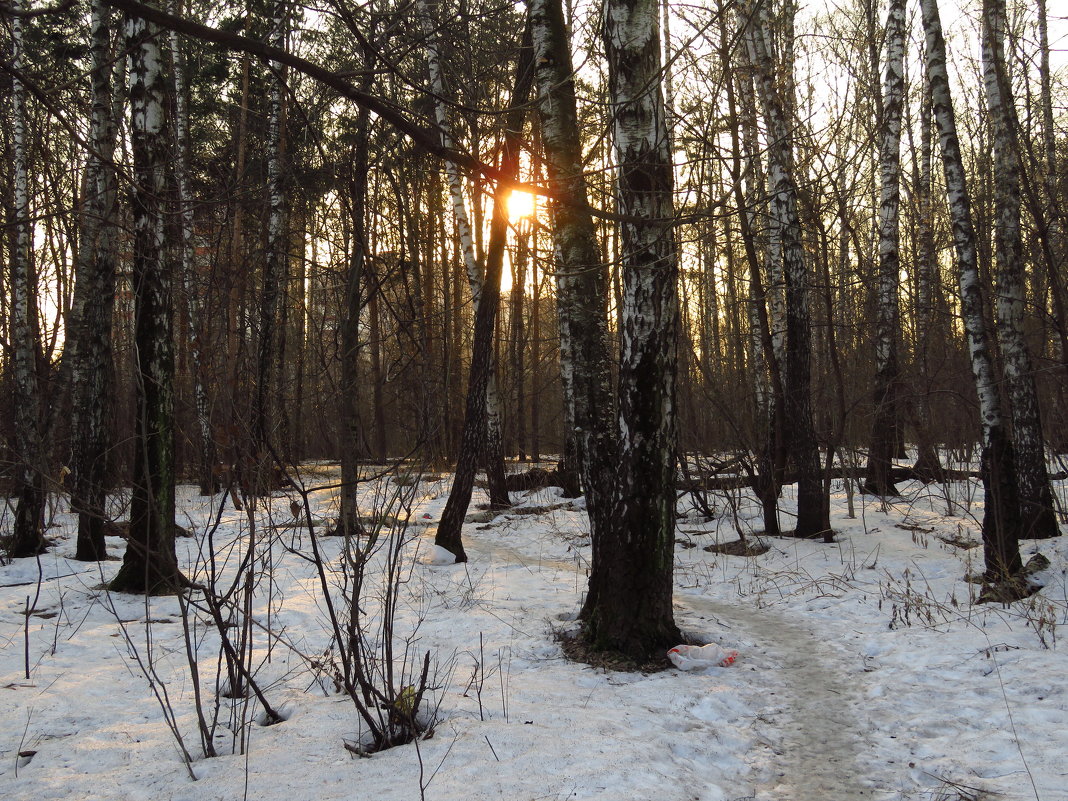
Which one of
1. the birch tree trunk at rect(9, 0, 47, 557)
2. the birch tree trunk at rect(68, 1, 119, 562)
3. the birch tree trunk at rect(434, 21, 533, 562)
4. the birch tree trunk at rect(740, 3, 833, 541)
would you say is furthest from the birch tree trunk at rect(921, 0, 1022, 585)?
the birch tree trunk at rect(9, 0, 47, 557)

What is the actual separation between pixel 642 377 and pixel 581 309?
40.4 inches

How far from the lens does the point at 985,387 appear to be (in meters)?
5.77

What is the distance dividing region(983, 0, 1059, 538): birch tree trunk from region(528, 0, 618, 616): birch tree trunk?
3899 millimetres

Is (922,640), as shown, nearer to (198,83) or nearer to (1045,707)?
(1045,707)

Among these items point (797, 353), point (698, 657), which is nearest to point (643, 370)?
point (698, 657)

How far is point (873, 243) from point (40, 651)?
2199 centimetres

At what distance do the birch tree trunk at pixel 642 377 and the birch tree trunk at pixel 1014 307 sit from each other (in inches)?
154

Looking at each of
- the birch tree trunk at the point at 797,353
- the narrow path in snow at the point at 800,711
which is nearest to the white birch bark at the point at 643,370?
the narrow path in snow at the point at 800,711

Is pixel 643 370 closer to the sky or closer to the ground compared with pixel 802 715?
closer to the sky

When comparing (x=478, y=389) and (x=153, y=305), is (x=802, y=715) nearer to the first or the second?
(x=478, y=389)

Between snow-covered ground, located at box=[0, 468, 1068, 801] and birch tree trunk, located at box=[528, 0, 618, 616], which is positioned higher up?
birch tree trunk, located at box=[528, 0, 618, 616]

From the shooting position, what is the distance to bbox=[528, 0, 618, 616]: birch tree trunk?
5.14m

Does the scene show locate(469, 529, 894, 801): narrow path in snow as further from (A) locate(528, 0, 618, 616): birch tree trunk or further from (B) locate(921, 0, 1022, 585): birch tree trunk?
(B) locate(921, 0, 1022, 585): birch tree trunk

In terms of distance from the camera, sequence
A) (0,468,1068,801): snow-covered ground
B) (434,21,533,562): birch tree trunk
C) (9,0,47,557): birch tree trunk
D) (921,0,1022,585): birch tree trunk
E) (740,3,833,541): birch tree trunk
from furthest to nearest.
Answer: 1. (740,3,833,541): birch tree trunk
2. (434,21,533,562): birch tree trunk
3. (9,0,47,557): birch tree trunk
4. (921,0,1022,585): birch tree trunk
5. (0,468,1068,801): snow-covered ground
